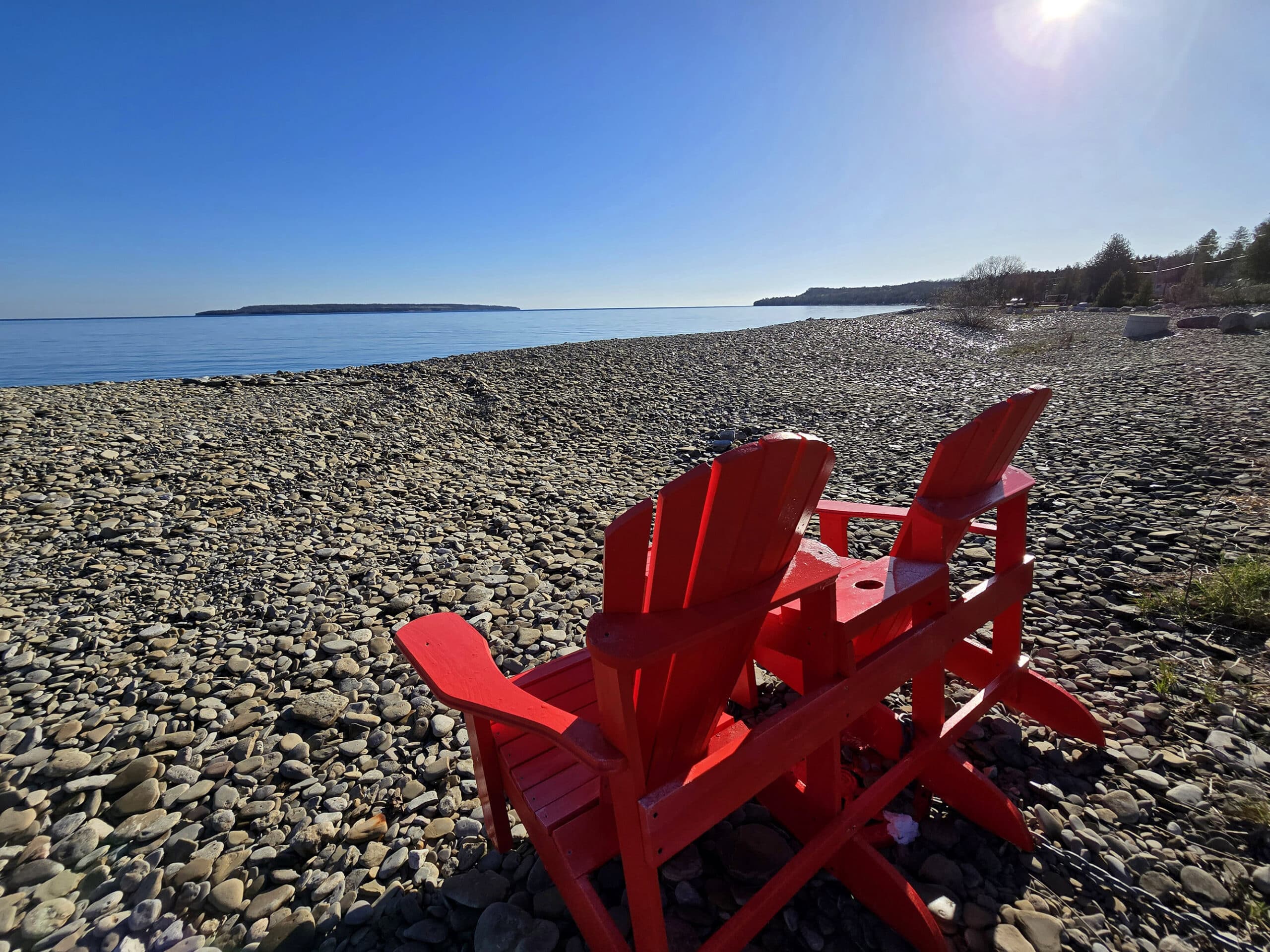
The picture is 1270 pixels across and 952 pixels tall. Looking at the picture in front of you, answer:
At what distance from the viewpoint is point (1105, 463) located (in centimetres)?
552

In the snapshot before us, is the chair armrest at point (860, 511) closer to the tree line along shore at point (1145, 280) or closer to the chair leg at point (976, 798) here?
the chair leg at point (976, 798)

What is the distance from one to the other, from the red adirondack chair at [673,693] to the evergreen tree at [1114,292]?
39.7 metres

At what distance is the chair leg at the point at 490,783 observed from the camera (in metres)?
1.72

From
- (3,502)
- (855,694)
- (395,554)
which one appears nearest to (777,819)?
(855,694)

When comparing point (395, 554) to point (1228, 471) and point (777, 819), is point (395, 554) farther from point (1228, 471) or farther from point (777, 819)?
point (1228, 471)

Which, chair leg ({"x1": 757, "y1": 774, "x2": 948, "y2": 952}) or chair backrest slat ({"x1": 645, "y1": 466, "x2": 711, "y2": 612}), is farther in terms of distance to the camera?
chair leg ({"x1": 757, "y1": 774, "x2": 948, "y2": 952})

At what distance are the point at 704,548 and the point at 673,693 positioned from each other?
1.38ft

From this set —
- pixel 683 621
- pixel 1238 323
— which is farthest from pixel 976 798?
pixel 1238 323

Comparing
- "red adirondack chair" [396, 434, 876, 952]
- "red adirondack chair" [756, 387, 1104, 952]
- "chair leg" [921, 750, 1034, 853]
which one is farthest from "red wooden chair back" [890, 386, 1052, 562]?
"chair leg" [921, 750, 1034, 853]

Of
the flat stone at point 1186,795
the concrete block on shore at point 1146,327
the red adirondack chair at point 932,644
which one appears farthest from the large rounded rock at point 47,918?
the concrete block on shore at point 1146,327

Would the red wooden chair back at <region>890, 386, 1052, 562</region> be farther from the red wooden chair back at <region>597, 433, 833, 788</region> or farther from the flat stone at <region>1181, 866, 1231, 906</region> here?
the flat stone at <region>1181, 866, 1231, 906</region>

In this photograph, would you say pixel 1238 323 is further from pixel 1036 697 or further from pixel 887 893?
pixel 887 893

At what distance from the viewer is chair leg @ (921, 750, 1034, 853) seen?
5.93 ft

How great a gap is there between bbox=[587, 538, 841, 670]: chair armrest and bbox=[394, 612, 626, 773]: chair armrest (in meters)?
0.23
